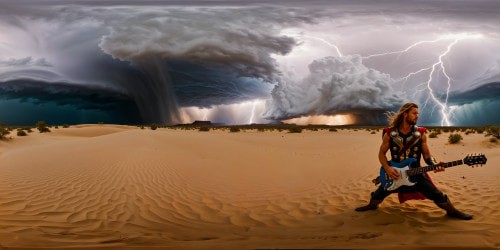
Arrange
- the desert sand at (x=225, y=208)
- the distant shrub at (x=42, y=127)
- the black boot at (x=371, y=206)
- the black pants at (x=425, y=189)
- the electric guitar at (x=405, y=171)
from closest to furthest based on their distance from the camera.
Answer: the desert sand at (x=225, y=208) → the electric guitar at (x=405, y=171) → the black pants at (x=425, y=189) → the black boot at (x=371, y=206) → the distant shrub at (x=42, y=127)

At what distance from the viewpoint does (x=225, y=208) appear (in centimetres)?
767

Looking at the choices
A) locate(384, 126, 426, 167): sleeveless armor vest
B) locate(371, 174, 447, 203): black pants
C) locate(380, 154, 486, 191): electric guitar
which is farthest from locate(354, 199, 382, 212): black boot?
locate(384, 126, 426, 167): sleeveless armor vest

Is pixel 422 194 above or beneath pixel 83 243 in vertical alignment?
above

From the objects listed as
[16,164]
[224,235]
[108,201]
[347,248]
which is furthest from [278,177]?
[16,164]

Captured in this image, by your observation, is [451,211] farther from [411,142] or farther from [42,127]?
[42,127]

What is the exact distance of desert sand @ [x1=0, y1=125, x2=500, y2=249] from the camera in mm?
5203

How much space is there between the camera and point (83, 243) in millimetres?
5152

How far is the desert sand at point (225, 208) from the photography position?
17.1 ft

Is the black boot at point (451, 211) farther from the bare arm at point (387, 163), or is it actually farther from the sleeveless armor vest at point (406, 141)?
the bare arm at point (387, 163)

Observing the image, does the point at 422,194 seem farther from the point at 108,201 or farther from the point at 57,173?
the point at 57,173

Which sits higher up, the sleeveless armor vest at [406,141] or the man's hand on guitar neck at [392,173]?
the sleeveless armor vest at [406,141]

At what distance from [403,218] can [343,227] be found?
3.80 feet

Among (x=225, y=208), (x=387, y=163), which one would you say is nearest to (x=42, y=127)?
(x=225, y=208)

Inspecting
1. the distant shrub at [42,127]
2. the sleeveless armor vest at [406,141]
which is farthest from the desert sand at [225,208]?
the distant shrub at [42,127]
